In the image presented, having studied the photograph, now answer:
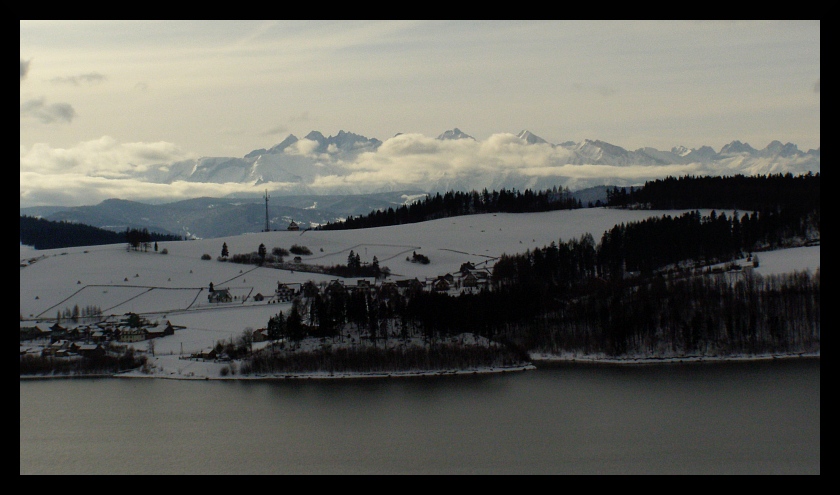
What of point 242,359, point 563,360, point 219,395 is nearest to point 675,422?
point 563,360

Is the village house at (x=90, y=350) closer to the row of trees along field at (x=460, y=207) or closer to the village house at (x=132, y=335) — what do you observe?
the village house at (x=132, y=335)

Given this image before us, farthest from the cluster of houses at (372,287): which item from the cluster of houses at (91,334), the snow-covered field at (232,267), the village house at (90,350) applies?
the village house at (90,350)

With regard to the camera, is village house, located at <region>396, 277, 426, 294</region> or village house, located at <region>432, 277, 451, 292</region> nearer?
village house, located at <region>396, 277, 426, 294</region>

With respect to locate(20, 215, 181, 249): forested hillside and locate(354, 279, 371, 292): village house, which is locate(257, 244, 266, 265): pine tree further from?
locate(20, 215, 181, 249): forested hillside

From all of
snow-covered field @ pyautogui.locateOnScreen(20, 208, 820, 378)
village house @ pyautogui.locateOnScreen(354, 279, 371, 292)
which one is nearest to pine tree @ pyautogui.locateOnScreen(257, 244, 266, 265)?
snow-covered field @ pyautogui.locateOnScreen(20, 208, 820, 378)

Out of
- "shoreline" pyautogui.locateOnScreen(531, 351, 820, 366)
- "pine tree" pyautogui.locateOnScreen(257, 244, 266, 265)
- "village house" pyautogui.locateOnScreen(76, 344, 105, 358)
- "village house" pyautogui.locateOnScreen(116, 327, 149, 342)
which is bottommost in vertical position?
"shoreline" pyautogui.locateOnScreen(531, 351, 820, 366)
